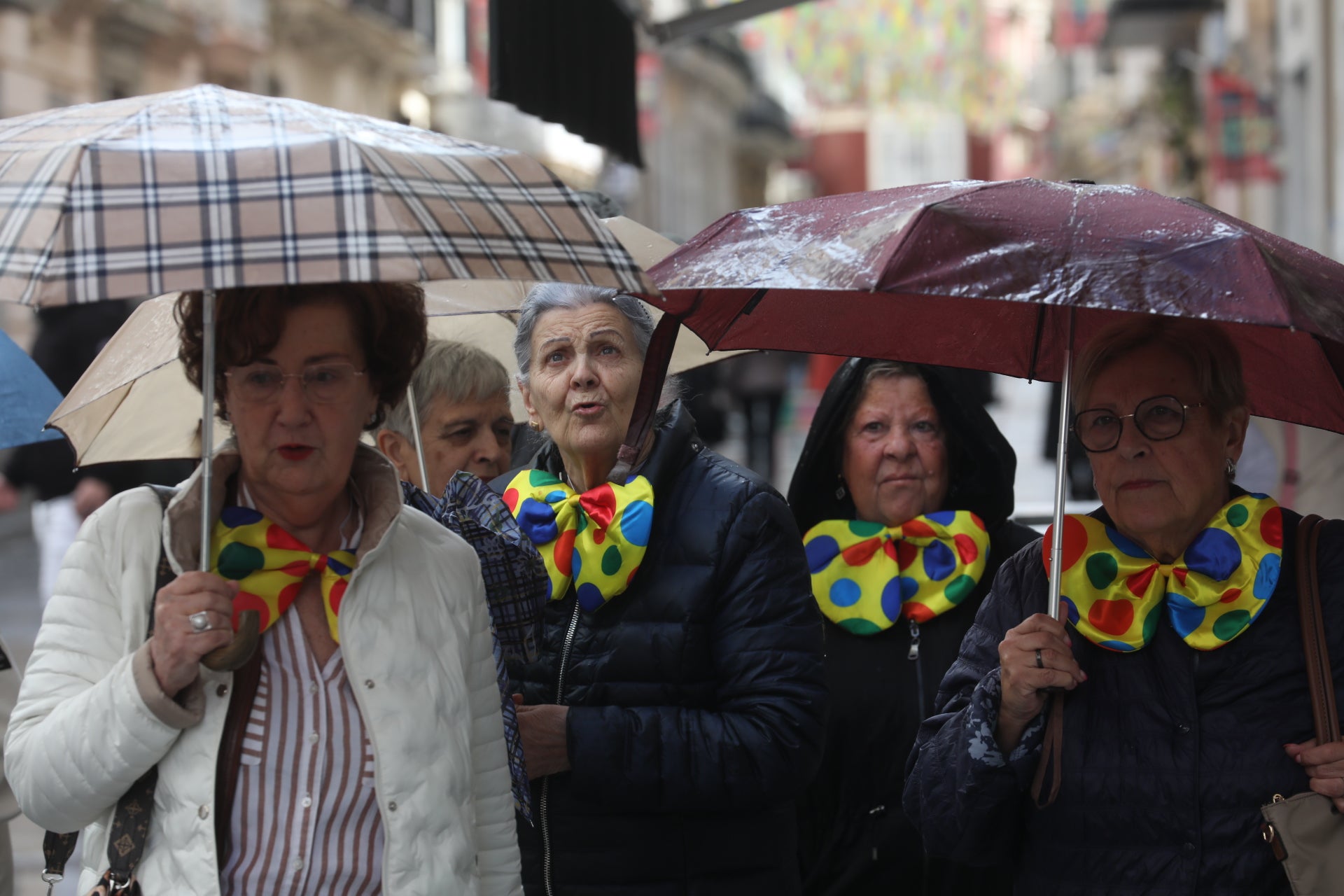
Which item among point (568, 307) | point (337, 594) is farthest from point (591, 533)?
point (337, 594)

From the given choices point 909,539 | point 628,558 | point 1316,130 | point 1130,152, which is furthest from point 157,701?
Result: point 1130,152

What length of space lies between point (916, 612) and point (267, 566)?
1.85m

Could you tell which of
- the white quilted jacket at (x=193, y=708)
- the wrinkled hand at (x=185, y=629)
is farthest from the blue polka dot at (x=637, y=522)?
the wrinkled hand at (x=185, y=629)

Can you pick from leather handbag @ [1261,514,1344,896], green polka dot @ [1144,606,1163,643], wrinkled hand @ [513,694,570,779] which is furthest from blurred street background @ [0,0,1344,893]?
leather handbag @ [1261,514,1344,896]

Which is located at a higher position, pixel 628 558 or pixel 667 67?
pixel 667 67

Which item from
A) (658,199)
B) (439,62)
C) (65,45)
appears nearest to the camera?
(65,45)

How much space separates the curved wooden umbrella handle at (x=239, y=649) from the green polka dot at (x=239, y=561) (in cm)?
8

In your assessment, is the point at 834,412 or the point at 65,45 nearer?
the point at 834,412

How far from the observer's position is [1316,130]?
14766 millimetres

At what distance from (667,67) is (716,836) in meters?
39.9

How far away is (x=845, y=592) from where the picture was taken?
391 centimetres

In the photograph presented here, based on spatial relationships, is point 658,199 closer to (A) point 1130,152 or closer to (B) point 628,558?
(A) point 1130,152

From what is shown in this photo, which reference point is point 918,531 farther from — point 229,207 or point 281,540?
point 229,207

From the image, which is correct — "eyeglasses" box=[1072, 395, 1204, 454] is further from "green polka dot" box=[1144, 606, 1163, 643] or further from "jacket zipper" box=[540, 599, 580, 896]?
"jacket zipper" box=[540, 599, 580, 896]
